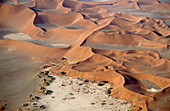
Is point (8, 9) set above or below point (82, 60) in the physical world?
above

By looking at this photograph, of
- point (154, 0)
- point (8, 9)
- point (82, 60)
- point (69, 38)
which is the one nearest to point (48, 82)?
point (82, 60)

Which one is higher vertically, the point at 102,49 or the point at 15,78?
the point at 102,49

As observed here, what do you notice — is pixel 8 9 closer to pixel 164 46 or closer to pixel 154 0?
pixel 164 46

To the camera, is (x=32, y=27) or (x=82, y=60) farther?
(x=32, y=27)

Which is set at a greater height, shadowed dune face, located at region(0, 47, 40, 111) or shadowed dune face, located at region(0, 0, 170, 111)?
shadowed dune face, located at region(0, 0, 170, 111)

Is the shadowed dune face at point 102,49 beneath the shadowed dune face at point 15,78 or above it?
above

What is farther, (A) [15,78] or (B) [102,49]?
(B) [102,49]

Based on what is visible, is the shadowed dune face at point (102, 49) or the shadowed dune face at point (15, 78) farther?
the shadowed dune face at point (102, 49)

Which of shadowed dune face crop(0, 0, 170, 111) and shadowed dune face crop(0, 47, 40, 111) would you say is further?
shadowed dune face crop(0, 0, 170, 111)
